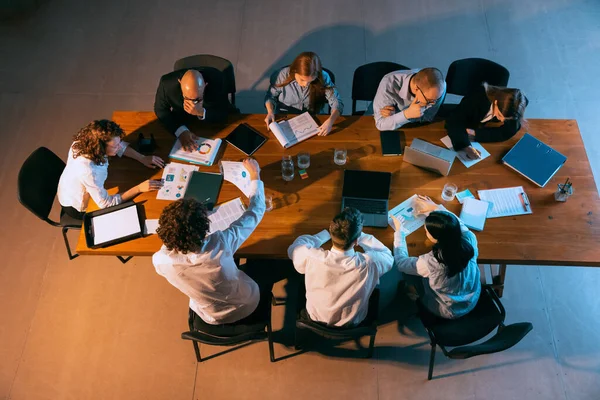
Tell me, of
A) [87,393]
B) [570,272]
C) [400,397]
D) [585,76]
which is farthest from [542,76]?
[87,393]

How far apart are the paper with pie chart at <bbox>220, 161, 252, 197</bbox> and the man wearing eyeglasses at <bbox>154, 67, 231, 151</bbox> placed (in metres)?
0.31

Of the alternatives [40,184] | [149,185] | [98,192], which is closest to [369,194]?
[149,185]

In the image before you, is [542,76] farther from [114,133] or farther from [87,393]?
[87,393]

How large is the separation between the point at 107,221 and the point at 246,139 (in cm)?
112

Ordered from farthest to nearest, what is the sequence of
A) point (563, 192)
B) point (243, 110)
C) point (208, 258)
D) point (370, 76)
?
point (243, 110)
point (370, 76)
point (563, 192)
point (208, 258)

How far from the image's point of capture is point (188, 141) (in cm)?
312

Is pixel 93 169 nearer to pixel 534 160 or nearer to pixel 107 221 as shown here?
pixel 107 221

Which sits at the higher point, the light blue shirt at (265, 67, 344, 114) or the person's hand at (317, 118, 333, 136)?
the light blue shirt at (265, 67, 344, 114)

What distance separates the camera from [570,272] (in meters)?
3.54

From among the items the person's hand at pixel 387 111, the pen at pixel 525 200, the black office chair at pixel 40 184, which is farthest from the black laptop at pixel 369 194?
the black office chair at pixel 40 184

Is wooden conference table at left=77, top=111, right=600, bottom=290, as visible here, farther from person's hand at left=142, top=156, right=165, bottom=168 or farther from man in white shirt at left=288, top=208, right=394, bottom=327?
man in white shirt at left=288, top=208, right=394, bottom=327

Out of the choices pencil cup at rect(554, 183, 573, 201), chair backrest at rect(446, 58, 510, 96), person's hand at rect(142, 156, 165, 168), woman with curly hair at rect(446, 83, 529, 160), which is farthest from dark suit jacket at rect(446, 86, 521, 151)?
person's hand at rect(142, 156, 165, 168)

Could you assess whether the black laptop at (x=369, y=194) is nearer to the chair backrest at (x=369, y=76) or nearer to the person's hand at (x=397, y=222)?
the person's hand at (x=397, y=222)

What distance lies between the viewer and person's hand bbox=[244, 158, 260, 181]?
2.80 meters
